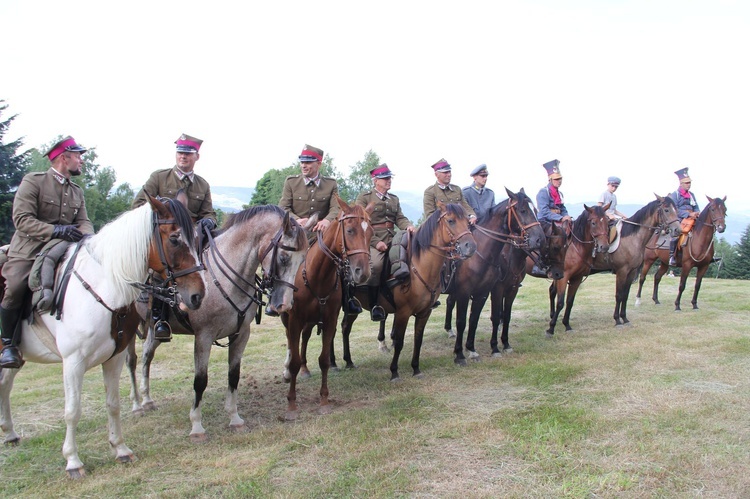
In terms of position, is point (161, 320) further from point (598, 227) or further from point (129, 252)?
point (598, 227)

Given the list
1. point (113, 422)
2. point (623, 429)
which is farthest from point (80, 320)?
point (623, 429)

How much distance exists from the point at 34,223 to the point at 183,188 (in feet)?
5.74

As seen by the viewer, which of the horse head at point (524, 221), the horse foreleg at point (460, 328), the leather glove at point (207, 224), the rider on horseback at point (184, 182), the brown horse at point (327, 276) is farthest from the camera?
the horse foreleg at point (460, 328)

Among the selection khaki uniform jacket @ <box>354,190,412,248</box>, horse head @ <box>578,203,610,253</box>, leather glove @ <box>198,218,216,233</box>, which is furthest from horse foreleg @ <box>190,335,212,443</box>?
horse head @ <box>578,203,610,253</box>

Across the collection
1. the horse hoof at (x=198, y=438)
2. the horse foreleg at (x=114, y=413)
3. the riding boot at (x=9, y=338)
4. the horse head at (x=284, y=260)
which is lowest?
the horse hoof at (x=198, y=438)

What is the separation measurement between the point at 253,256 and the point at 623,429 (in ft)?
14.4

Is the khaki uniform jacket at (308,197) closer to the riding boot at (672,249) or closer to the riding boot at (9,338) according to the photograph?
the riding boot at (9,338)

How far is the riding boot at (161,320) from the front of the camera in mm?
5520

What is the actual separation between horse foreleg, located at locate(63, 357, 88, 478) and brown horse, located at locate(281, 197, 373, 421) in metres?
2.29

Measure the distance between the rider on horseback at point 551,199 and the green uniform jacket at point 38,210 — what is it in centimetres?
867

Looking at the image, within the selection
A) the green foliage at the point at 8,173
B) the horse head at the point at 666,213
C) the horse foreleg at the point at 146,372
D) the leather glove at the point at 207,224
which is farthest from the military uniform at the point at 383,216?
the green foliage at the point at 8,173

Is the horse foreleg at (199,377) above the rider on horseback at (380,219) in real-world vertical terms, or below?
below

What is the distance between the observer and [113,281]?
4625 millimetres

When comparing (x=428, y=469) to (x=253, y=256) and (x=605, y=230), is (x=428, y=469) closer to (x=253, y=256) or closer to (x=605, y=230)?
(x=253, y=256)
